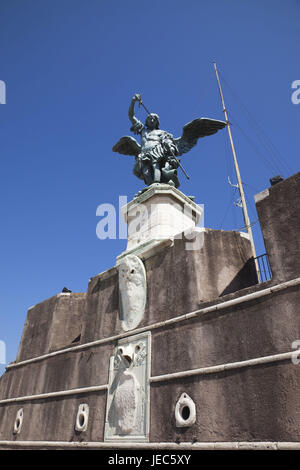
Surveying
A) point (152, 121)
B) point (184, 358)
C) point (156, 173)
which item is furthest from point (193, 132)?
point (184, 358)

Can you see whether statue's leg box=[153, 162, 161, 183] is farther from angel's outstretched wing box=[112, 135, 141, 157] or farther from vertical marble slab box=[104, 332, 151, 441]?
vertical marble slab box=[104, 332, 151, 441]

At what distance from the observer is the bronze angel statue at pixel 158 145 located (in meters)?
9.56

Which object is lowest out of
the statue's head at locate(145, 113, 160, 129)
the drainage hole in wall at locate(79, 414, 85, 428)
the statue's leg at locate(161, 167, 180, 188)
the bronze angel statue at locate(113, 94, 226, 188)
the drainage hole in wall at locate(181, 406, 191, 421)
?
the drainage hole in wall at locate(181, 406, 191, 421)

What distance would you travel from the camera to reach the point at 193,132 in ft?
33.3

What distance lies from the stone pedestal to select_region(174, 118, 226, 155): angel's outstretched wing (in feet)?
6.38

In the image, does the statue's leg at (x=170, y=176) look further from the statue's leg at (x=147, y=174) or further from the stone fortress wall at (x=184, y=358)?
the stone fortress wall at (x=184, y=358)

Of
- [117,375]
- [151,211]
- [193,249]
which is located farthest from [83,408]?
[151,211]

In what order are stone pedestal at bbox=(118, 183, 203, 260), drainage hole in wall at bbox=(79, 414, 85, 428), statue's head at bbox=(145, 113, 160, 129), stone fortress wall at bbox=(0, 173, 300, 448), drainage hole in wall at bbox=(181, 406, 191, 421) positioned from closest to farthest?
stone fortress wall at bbox=(0, 173, 300, 448), drainage hole in wall at bbox=(181, 406, 191, 421), drainage hole in wall at bbox=(79, 414, 85, 428), stone pedestal at bbox=(118, 183, 203, 260), statue's head at bbox=(145, 113, 160, 129)

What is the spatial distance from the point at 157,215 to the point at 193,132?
11.1 feet

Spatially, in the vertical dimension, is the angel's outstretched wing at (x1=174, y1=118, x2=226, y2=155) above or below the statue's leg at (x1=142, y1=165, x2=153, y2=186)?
above

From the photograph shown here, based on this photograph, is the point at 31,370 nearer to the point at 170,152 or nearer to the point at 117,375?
the point at 117,375

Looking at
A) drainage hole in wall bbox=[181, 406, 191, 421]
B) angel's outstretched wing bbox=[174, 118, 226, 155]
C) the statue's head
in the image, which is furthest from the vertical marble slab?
the statue's head

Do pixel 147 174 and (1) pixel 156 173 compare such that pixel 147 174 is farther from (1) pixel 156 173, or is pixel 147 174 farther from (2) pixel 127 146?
(2) pixel 127 146

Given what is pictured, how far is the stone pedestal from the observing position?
814 centimetres
